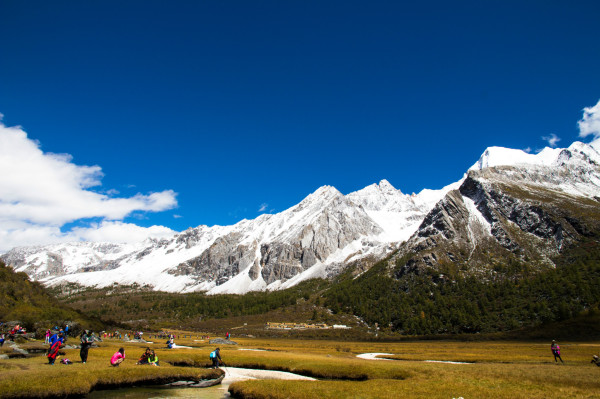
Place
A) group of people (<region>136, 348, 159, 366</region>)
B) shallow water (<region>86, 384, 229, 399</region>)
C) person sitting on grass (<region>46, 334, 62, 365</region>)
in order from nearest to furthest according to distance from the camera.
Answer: shallow water (<region>86, 384, 229, 399</region>)
person sitting on grass (<region>46, 334, 62, 365</region>)
group of people (<region>136, 348, 159, 366</region>)

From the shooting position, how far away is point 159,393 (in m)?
31.5

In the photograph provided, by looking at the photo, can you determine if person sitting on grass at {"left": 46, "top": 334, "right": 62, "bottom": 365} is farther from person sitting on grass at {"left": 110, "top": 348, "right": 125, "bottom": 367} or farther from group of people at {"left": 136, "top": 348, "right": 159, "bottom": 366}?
group of people at {"left": 136, "top": 348, "right": 159, "bottom": 366}

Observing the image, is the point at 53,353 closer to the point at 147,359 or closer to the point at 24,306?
the point at 147,359

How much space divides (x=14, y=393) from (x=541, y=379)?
153 ft

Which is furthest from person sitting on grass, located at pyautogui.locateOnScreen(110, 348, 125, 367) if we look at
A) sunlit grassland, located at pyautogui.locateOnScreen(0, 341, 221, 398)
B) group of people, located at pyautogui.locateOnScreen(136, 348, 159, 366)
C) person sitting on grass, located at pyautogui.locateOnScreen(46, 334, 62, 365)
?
person sitting on grass, located at pyautogui.locateOnScreen(46, 334, 62, 365)

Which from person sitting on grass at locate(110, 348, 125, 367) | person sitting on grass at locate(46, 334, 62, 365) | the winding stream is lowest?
the winding stream

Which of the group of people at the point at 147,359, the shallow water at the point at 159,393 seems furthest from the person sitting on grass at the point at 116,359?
the shallow water at the point at 159,393

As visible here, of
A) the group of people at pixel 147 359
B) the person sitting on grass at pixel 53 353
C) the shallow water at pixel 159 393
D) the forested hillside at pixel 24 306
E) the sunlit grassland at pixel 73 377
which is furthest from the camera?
the forested hillside at pixel 24 306

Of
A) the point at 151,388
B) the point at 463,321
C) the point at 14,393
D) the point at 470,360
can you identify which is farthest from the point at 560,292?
the point at 14,393

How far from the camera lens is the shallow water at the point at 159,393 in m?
29.4

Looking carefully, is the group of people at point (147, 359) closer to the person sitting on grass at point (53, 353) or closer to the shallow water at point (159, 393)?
the shallow water at point (159, 393)

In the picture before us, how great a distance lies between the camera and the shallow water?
96.6ft

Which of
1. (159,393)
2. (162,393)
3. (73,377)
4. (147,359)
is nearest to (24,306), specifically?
(147,359)

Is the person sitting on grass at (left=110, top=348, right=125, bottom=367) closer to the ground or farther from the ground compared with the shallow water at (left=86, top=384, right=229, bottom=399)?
farther from the ground
